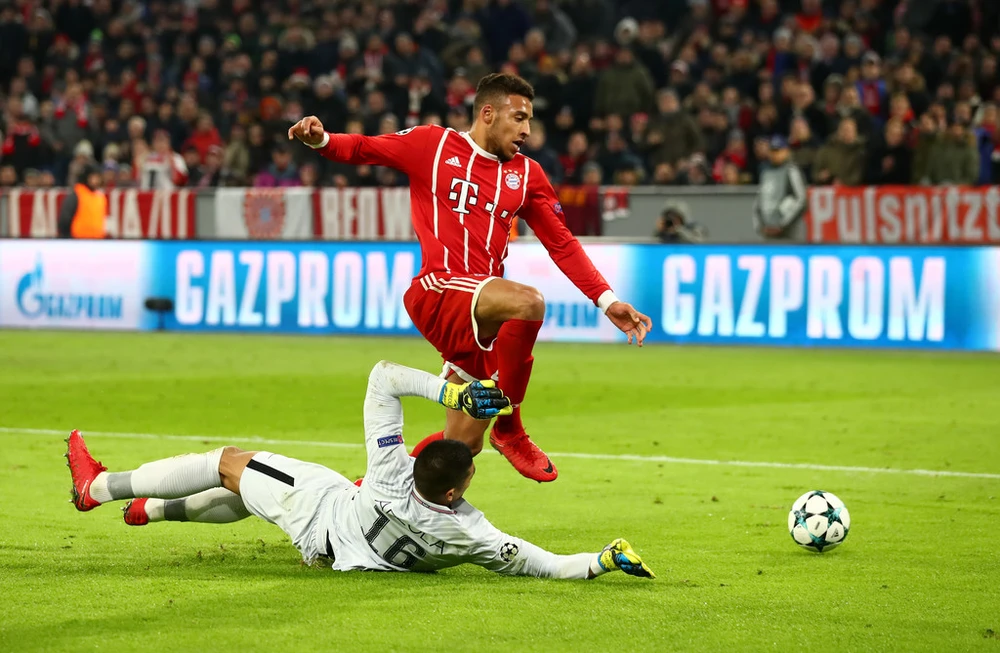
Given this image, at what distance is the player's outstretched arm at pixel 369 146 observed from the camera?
6.71m

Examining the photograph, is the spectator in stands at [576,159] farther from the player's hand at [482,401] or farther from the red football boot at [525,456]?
the player's hand at [482,401]

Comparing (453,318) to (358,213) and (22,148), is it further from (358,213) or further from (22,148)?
(22,148)

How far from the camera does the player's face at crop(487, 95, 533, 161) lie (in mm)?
7121

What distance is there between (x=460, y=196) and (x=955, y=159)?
13.9 m

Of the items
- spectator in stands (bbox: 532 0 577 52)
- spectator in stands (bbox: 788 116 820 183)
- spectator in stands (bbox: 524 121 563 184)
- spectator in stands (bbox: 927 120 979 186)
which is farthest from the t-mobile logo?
spectator in stands (bbox: 532 0 577 52)

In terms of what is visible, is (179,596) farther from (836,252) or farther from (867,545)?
(836,252)

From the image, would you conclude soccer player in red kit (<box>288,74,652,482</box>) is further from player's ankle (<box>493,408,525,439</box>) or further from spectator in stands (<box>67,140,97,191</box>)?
spectator in stands (<box>67,140,97,191</box>)

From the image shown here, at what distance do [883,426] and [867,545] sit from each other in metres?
4.72

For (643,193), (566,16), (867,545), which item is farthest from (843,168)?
(867,545)

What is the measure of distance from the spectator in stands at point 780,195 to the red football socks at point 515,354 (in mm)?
12703

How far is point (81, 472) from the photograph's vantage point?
661 centimetres

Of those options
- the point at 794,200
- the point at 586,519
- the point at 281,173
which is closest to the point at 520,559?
the point at 586,519

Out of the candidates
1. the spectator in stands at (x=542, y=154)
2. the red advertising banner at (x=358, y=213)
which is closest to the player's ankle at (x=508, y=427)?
the spectator in stands at (x=542, y=154)

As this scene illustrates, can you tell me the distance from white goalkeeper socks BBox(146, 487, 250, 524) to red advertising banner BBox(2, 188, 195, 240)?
55.6 ft
